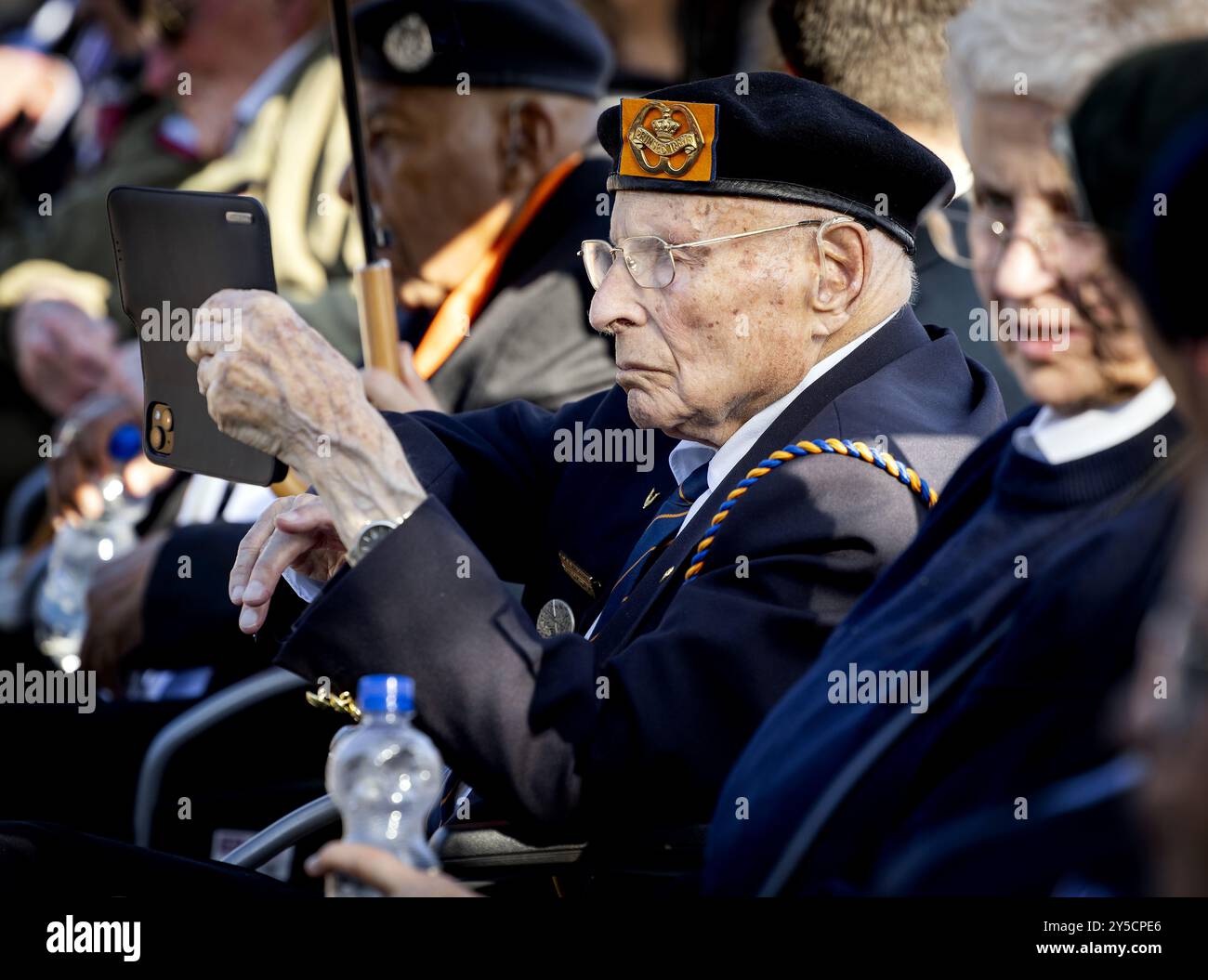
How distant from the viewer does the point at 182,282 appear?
273cm

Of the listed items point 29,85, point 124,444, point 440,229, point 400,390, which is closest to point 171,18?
point 29,85

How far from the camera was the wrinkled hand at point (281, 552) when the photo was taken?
2.62 metres

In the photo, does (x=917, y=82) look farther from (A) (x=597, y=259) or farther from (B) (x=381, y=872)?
(B) (x=381, y=872)

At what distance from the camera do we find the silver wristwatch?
2252mm

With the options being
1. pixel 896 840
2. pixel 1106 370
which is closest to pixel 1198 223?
pixel 1106 370

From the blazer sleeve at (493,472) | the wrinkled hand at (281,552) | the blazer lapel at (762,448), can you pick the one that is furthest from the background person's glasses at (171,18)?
the blazer lapel at (762,448)

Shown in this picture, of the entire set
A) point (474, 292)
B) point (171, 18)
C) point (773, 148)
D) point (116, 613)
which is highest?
point (171, 18)

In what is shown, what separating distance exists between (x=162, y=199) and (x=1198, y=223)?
183 centimetres

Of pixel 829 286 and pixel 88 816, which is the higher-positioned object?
pixel 829 286

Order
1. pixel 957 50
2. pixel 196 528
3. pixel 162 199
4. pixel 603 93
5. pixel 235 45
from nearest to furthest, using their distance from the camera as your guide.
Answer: pixel 957 50 < pixel 162 199 < pixel 196 528 < pixel 603 93 < pixel 235 45

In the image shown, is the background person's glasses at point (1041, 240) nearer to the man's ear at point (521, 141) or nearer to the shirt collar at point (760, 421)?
the shirt collar at point (760, 421)

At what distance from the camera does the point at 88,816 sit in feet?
13.7

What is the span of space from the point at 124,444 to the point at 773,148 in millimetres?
2676
